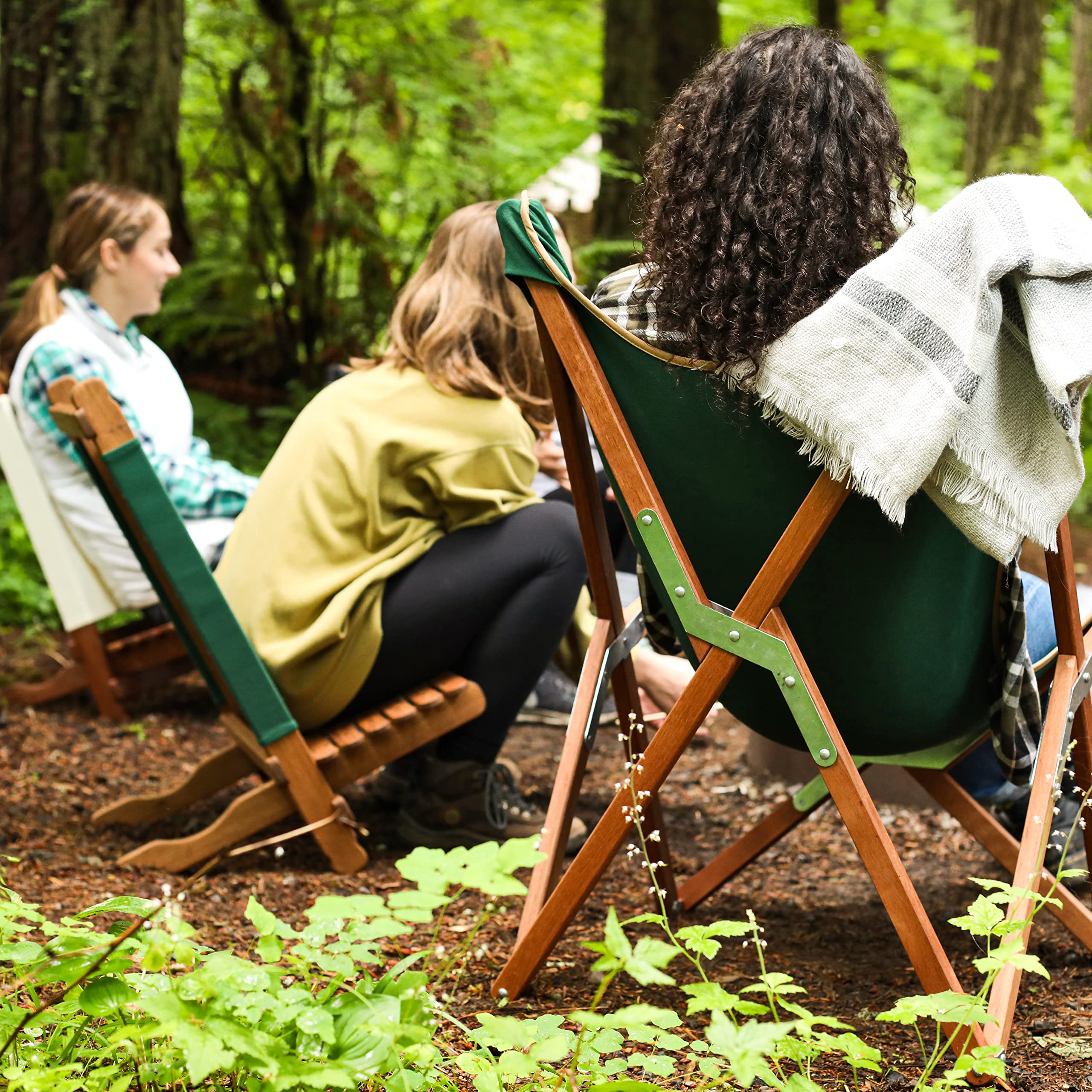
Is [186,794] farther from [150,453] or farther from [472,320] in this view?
[472,320]

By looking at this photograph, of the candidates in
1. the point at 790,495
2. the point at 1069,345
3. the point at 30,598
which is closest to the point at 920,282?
the point at 1069,345

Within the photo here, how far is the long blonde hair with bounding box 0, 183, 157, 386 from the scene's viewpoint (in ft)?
12.2

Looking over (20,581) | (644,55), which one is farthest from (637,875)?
(644,55)

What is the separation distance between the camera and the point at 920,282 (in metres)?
1.47

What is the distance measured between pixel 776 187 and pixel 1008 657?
0.84 m

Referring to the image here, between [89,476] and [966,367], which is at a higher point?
[966,367]

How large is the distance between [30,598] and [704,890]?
3.46 m

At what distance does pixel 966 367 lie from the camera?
1.46 m

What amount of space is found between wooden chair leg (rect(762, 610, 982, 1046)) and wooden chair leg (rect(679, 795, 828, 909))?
54 centimetres

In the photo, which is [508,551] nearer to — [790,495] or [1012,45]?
[790,495]

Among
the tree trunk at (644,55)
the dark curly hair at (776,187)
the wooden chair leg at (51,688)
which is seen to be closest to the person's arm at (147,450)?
the wooden chair leg at (51,688)

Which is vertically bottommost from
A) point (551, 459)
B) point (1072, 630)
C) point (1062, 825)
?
point (1062, 825)

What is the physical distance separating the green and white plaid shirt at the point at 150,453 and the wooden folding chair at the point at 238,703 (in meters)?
0.92

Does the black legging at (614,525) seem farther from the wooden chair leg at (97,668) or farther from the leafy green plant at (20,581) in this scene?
the leafy green plant at (20,581)
